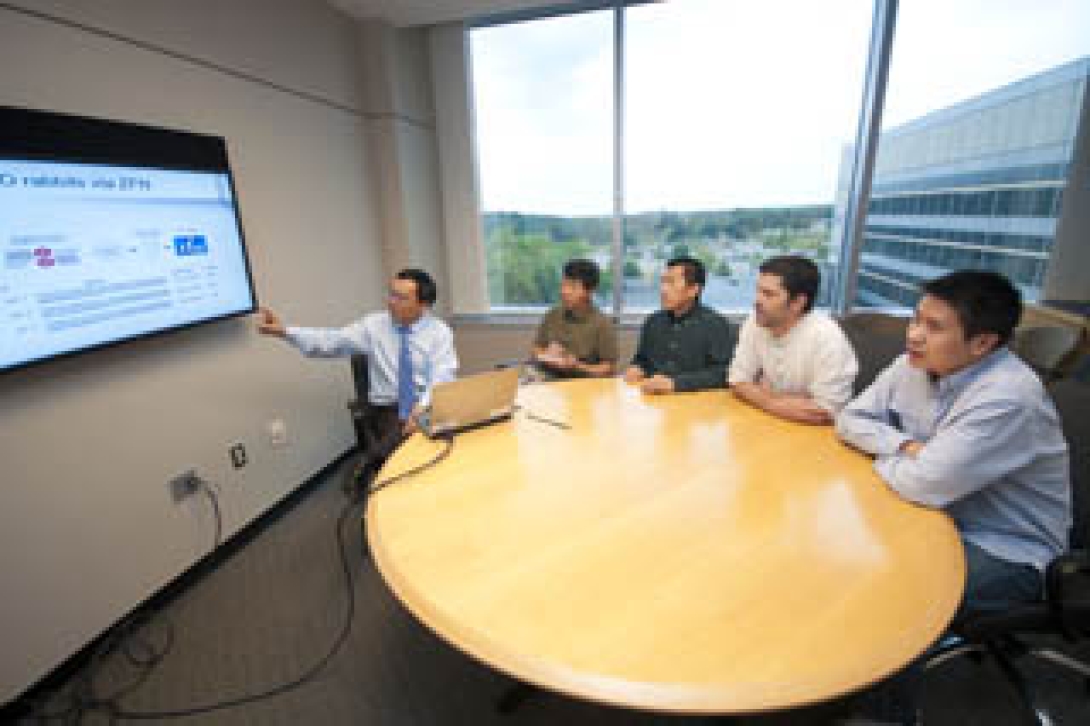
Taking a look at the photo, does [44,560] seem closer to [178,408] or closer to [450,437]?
[178,408]

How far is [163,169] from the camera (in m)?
1.77

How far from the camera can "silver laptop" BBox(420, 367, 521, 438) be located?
146 centimetres

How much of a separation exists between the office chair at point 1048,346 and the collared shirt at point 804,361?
3.64 feet

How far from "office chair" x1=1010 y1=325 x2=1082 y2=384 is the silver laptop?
223 cm

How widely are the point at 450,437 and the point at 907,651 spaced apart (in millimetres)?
1173

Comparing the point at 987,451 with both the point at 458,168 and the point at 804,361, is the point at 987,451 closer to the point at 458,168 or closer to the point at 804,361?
the point at 804,361

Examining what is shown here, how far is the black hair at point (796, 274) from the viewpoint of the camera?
1.64 meters

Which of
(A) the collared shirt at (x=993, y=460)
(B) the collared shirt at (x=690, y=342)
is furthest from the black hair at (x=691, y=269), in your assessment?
(A) the collared shirt at (x=993, y=460)

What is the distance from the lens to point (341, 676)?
5.14ft

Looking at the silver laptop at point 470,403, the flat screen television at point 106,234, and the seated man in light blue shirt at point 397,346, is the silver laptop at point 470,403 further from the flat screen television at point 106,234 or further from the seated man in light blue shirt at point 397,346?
the flat screen television at point 106,234

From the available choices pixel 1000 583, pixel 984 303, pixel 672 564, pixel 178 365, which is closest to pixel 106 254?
pixel 178 365

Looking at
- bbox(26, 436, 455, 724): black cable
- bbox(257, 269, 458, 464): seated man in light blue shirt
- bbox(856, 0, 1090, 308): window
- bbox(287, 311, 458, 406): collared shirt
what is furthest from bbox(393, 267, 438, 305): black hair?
bbox(856, 0, 1090, 308): window

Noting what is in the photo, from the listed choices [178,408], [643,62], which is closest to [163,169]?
[178,408]

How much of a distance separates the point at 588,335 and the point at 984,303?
1.73 meters
